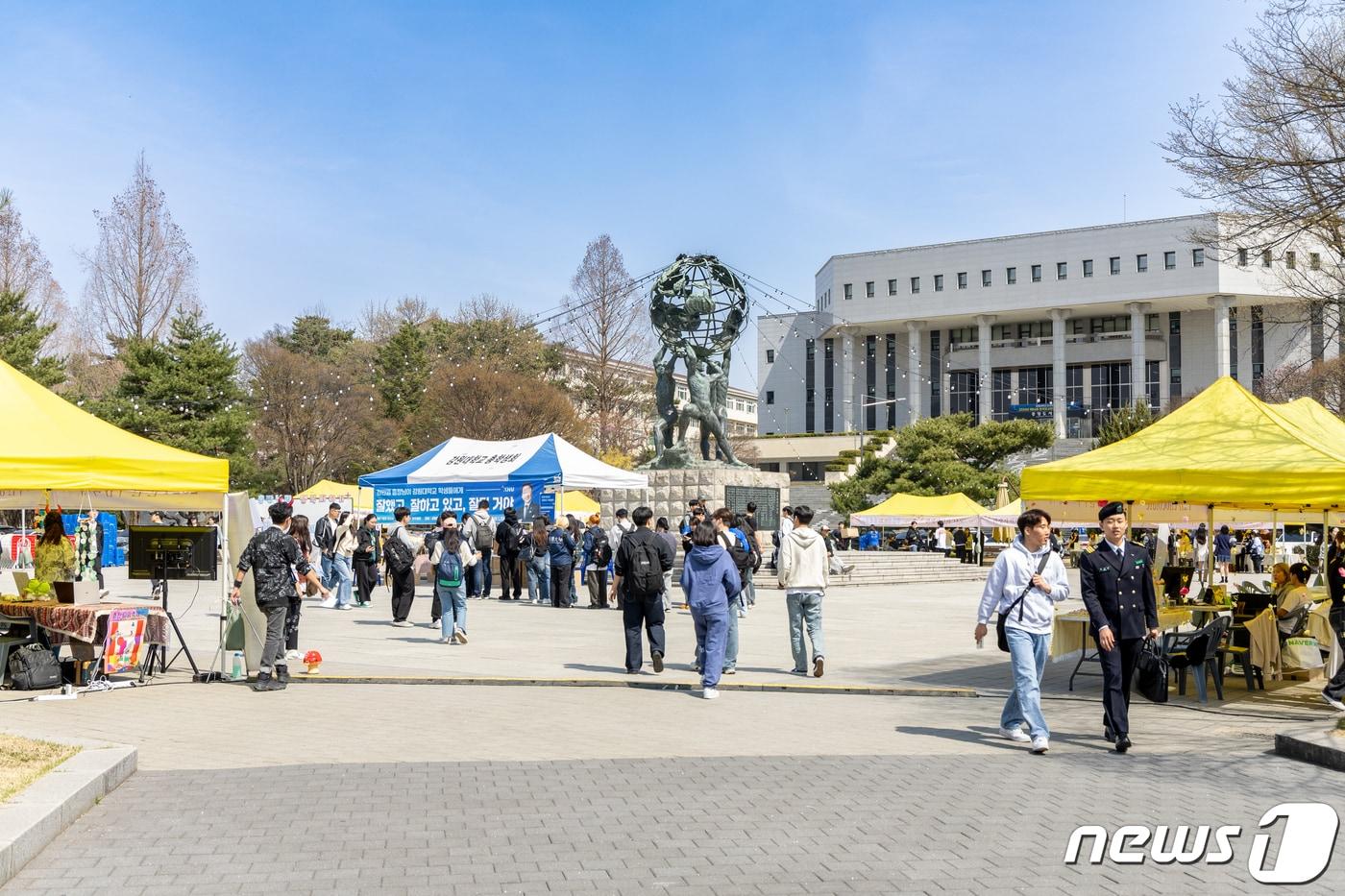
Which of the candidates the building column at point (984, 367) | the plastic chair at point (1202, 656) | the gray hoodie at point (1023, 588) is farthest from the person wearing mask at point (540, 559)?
the building column at point (984, 367)

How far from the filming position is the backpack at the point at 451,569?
14.9 metres

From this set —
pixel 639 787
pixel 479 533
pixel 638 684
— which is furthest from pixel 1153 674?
pixel 479 533

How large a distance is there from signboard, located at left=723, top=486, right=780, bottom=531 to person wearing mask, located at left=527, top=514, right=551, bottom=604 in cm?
770

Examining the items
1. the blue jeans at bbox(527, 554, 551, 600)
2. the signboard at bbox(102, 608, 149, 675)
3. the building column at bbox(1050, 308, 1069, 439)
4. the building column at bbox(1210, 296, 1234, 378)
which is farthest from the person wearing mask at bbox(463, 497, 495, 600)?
the building column at bbox(1210, 296, 1234, 378)

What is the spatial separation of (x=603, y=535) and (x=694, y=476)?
292 inches

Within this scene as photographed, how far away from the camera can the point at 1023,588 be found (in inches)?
339

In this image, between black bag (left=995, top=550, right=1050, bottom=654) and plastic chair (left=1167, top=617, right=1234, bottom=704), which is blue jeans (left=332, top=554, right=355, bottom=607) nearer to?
plastic chair (left=1167, top=617, right=1234, bottom=704)

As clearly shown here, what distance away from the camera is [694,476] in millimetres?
29281

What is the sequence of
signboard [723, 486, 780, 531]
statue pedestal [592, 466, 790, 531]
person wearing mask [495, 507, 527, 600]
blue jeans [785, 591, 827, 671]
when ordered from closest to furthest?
1. blue jeans [785, 591, 827, 671]
2. person wearing mask [495, 507, 527, 600]
3. statue pedestal [592, 466, 790, 531]
4. signboard [723, 486, 780, 531]

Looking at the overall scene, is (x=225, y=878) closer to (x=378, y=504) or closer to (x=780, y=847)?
(x=780, y=847)

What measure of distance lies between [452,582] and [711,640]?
4927mm

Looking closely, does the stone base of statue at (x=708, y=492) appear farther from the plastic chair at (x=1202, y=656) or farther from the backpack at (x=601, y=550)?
the plastic chair at (x=1202, y=656)

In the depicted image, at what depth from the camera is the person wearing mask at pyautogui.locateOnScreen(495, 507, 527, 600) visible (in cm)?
2306

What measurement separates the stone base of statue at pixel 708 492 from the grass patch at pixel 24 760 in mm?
21564
